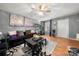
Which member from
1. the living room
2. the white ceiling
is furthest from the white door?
the white ceiling

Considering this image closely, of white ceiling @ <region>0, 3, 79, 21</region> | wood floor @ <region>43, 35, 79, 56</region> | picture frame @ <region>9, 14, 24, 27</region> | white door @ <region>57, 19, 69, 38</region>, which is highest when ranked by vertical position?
white ceiling @ <region>0, 3, 79, 21</region>

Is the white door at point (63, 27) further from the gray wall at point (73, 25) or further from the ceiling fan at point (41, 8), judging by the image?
the ceiling fan at point (41, 8)

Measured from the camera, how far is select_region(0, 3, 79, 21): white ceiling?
86.8 inches

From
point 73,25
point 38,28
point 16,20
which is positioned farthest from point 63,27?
point 16,20

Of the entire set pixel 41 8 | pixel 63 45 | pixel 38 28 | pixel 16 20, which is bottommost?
pixel 63 45

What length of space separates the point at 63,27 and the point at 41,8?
0.46 meters

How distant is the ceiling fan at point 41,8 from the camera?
7.28 feet

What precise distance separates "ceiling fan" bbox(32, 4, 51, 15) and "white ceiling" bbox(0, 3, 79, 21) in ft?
0.15

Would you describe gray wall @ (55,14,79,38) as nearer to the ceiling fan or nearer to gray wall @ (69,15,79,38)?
gray wall @ (69,15,79,38)

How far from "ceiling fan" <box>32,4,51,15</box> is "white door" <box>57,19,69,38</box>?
271mm

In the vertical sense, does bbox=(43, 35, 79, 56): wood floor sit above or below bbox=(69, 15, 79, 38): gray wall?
below

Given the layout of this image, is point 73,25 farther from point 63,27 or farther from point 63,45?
point 63,45

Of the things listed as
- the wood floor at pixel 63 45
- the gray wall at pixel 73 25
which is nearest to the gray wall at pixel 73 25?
the gray wall at pixel 73 25

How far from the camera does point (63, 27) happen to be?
2.27m
